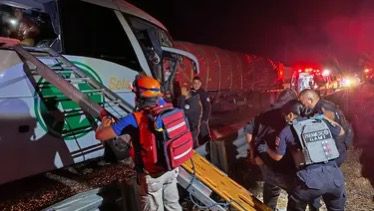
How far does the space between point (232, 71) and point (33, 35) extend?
9976 millimetres

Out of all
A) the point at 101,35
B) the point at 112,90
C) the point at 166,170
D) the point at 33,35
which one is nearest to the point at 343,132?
the point at 166,170

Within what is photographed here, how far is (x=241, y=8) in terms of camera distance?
115 feet

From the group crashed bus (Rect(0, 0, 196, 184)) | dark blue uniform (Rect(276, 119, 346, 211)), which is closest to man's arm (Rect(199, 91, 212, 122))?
crashed bus (Rect(0, 0, 196, 184))

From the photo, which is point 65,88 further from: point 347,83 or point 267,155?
point 347,83

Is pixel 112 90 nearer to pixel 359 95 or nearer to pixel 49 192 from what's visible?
pixel 49 192

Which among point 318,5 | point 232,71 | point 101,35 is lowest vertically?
point 232,71

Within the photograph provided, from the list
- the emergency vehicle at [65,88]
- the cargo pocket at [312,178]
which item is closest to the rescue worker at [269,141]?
the emergency vehicle at [65,88]

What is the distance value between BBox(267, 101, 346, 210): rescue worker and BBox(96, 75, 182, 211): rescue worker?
1.32m

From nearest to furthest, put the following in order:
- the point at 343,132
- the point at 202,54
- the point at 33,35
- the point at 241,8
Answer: the point at 343,132 < the point at 33,35 < the point at 202,54 < the point at 241,8

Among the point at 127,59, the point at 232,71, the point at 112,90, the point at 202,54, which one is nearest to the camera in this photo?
the point at 112,90

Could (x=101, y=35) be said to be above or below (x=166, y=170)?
above

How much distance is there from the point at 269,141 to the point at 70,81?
2588 millimetres

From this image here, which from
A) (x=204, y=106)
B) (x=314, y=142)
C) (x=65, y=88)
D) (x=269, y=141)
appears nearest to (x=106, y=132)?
(x=65, y=88)

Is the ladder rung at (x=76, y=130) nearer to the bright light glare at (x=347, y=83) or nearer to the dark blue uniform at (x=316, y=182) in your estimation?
the dark blue uniform at (x=316, y=182)
